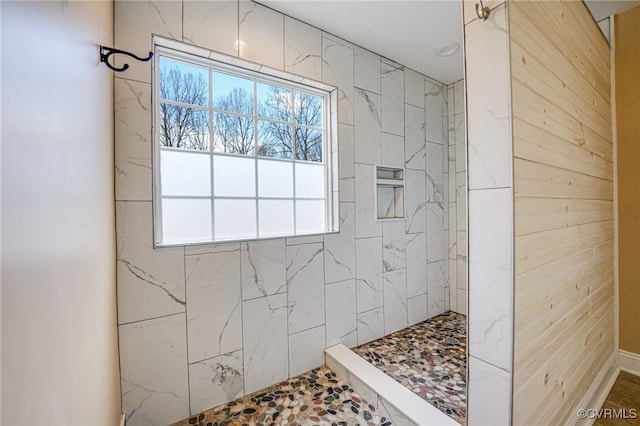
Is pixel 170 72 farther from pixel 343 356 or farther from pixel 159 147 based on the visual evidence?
pixel 343 356

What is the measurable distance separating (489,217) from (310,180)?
1.42 metres

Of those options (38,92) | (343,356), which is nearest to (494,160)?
(38,92)

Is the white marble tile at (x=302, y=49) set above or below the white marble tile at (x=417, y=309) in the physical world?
above

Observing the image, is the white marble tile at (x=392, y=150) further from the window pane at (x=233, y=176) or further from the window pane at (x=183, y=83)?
the window pane at (x=183, y=83)

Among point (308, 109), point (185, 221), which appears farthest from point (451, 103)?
point (185, 221)

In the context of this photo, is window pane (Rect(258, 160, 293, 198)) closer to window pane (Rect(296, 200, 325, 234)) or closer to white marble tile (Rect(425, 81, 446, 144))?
window pane (Rect(296, 200, 325, 234))

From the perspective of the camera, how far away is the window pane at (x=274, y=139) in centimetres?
200

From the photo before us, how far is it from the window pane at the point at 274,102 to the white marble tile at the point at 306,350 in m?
1.63

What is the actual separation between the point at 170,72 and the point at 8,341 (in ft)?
5.84

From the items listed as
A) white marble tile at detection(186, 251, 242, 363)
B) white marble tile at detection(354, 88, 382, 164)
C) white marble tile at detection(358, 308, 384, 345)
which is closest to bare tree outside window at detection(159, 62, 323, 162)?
white marble tile at detection(354, 88, 382, 164)

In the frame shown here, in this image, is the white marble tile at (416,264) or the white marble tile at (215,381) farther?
the white marble tile at (416,264)

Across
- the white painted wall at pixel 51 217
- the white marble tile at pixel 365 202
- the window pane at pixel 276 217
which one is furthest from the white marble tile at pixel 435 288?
the white painted wall at pixel 51 217

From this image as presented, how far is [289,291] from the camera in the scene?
1953mm

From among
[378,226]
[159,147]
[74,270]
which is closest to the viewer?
[74,270]
